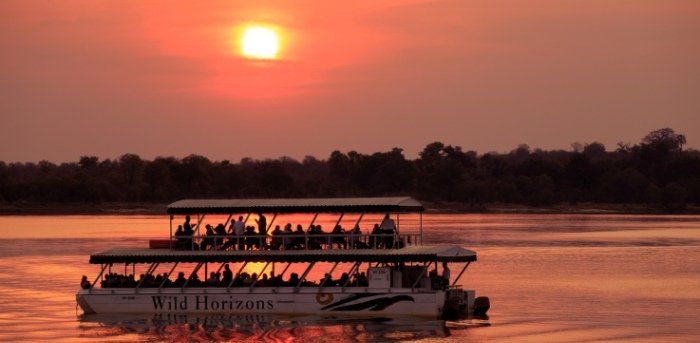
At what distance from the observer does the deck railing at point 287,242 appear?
50.7 metres

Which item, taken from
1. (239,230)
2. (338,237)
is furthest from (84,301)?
(338,237)

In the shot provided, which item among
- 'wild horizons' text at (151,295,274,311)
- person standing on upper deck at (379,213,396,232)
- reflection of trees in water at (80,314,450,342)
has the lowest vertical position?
reflection of trees in water at (80,314,450,342)

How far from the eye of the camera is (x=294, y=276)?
169ft

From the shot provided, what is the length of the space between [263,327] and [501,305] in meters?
14.5

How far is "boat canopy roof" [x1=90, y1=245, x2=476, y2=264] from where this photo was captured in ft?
161

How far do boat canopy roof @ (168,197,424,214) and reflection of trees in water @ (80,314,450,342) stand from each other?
399 centimetres

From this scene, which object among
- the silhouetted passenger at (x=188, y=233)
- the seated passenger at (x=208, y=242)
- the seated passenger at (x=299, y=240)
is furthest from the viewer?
the seated passenger at (x=208, y=242)

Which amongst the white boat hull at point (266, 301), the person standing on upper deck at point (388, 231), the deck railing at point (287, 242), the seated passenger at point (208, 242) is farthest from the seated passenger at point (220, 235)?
the person standing on upper deck at point (388, 231)

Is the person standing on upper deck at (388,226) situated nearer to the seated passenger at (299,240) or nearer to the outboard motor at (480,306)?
the seated passenger at (299,240)

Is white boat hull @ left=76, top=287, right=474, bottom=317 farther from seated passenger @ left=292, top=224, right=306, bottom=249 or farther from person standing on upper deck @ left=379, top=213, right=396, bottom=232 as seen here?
person standing on upper deck @ left=379, top=213, right=396, bottom=232

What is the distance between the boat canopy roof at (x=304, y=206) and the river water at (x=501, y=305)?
4.05 m

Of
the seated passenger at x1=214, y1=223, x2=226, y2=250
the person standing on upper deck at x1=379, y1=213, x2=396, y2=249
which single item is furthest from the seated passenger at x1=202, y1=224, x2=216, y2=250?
the person standing on upper deck at x1=379, y1=213, x2=396, y2=249

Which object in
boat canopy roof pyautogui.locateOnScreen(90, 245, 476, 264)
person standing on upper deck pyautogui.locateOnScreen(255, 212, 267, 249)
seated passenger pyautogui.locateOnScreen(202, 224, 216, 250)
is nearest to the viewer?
boat canopy roof pyautogui.locateOnScreen(90, 245, 476, 264)

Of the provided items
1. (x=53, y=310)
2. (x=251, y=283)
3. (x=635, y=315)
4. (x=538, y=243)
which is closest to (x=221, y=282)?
(x=251, y=283)
